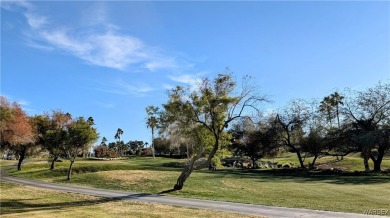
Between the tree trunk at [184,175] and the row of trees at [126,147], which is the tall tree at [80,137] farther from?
the row of trees at [126,147]

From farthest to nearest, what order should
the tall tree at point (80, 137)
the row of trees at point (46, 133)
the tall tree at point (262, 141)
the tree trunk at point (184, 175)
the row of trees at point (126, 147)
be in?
1. the row of trees at point (126, 147)
2. the tall tree at point (262, 141)
3. the tall tree at point (80, 137)
4. the tree trunk at point (184, 175)
5. the row of trees at point (46, 133)

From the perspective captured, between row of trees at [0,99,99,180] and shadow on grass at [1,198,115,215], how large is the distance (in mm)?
4684

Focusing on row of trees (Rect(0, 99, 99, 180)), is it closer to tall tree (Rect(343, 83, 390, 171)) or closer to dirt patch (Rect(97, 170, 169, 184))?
dirt patch (Rect(97, 170, 169, 184))

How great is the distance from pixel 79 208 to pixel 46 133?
2484 cm

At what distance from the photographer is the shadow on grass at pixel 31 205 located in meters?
21.5

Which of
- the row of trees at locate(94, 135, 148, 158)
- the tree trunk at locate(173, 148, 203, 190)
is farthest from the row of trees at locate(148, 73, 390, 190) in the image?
the row of trees at locate(94, 135, 148, 158)

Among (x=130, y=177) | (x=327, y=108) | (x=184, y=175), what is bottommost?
(x=130, y=177)

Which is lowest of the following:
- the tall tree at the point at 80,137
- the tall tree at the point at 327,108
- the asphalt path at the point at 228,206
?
the asphalt path at the point at 228,206

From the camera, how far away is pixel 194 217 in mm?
19016

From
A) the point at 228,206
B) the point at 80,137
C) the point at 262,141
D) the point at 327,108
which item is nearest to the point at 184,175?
the point at 228,206

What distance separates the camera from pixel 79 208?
22.2 m

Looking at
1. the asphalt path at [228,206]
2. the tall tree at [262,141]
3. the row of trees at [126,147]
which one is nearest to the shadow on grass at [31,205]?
the asphalt path at [228,206]

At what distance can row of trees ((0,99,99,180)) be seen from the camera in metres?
27.0

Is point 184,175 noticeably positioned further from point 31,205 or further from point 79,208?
point 31,205
